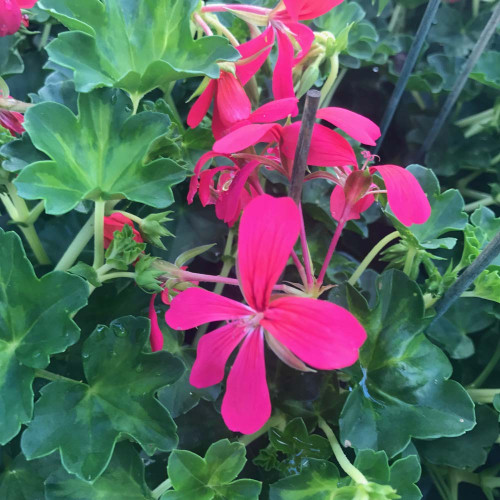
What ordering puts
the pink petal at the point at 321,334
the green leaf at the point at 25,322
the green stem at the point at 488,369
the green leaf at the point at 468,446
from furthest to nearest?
the green stem at the point at 488,369 → the green leaf at the point at 468,446 → the green leaf at the point at 25,322 → the pink petal at the point at 321,334

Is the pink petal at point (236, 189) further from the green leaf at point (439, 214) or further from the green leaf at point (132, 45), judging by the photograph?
the green leaf at point (439, 214)

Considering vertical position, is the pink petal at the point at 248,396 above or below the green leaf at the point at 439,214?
below

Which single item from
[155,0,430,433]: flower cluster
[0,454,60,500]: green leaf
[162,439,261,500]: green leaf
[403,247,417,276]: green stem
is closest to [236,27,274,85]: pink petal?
[155,0,430,433]: flower cluster

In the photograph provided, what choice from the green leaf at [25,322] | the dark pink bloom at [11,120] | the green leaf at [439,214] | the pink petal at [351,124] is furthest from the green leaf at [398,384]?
the dark pink bloom at [11,120]

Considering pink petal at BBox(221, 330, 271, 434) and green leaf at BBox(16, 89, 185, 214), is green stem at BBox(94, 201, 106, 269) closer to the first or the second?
green leaf at BBox(16, 89, 185, 214)

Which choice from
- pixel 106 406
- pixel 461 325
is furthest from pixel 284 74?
pixel 461 325

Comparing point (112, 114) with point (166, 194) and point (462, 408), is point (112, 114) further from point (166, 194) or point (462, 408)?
point (462, 408)

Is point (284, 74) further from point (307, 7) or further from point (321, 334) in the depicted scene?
point (321, 334)
